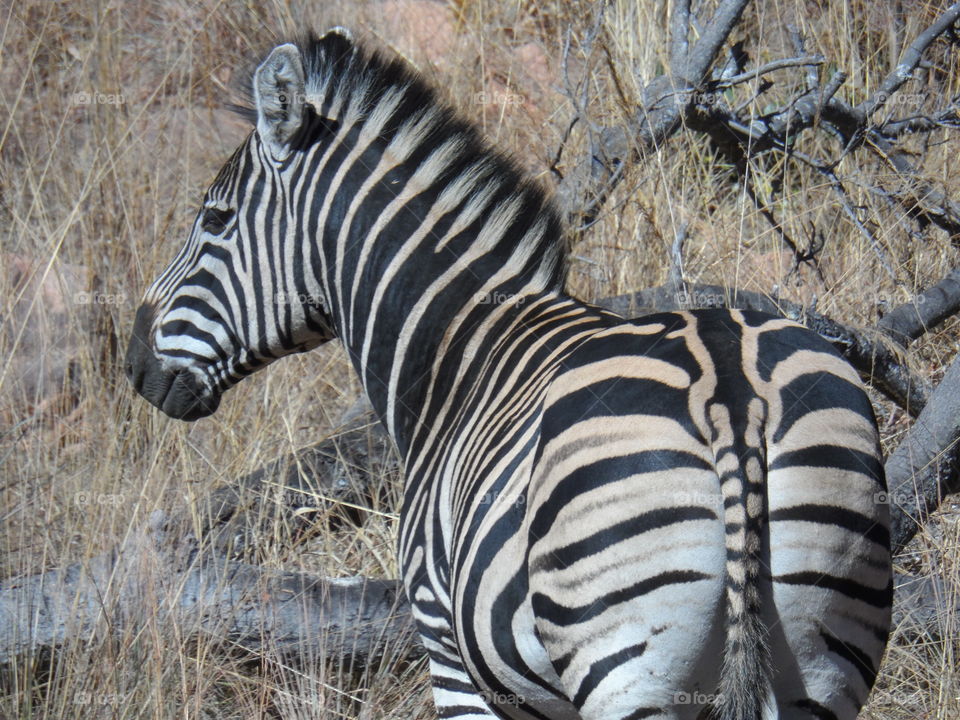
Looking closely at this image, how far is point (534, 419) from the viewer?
226 cm

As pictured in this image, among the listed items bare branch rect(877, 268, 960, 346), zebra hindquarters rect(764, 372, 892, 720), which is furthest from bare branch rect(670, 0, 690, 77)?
zebra hindquarters rect(764, 372, 892, 720)

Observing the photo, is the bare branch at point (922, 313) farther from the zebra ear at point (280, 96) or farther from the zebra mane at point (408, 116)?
the zebra ear at point (280, 96)

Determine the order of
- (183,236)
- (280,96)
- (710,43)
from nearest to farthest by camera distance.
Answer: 1. (280,96)
2. (710,43)
3. (183,236)

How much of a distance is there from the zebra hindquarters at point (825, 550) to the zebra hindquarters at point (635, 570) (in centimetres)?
14

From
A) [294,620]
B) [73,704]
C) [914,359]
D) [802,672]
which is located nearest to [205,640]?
[294,620]

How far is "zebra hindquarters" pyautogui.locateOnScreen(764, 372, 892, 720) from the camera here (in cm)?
187

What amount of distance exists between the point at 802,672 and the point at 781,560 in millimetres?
250

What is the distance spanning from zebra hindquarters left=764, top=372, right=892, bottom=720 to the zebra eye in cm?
204

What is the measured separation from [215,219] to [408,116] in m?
0.75

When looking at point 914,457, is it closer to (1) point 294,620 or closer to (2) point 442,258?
(2) point 442,258

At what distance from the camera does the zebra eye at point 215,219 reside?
3.29 meters

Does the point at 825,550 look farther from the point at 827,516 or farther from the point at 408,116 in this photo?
the point at 408,116

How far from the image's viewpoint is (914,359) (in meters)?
4.45

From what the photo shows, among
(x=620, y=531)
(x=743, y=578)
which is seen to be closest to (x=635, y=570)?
(x=620, y=531)
